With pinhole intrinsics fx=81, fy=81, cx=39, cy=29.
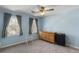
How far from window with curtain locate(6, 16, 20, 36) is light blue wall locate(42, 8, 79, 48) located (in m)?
0.45

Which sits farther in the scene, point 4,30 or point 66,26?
point 66,26

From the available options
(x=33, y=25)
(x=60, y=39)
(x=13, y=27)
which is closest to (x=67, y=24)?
(x=60, y=39)

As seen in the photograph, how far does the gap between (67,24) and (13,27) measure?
35.1 inches

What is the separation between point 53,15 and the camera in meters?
1.39

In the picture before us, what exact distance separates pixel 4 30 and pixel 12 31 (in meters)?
0.12

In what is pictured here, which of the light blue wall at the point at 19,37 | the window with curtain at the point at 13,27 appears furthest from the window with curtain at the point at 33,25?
the window with curtain at the point at 13,27

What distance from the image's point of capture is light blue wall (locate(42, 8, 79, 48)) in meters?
1.28

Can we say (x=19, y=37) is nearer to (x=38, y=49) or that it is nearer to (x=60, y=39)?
(x=38, y=49)

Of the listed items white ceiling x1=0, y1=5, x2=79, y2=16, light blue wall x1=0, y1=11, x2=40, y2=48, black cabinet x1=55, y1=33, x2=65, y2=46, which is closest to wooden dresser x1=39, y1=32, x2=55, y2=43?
black cabinet x1=55, y1=33, x2=65, y2=46

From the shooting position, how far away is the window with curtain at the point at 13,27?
128cm

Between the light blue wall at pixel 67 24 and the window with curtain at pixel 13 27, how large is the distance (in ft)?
1.49

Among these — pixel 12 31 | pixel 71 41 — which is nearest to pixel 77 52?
pixel 71 41

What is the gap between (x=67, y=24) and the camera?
4.42 ft

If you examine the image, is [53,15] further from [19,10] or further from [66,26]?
[19,10]
